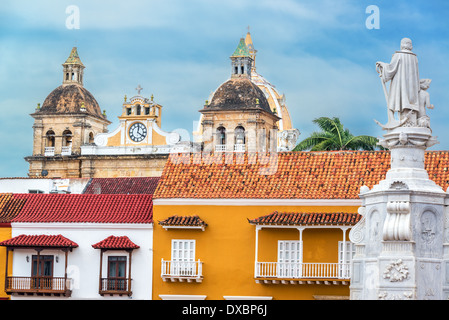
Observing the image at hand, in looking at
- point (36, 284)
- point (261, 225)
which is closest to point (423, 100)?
point (261, 225)

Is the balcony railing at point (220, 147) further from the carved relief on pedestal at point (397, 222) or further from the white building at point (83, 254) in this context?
the carved relief on pedestal at point (397, 222)

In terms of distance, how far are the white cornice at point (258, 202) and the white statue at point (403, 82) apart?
41.6 feet

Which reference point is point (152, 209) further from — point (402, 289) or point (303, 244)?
point (402, 289)

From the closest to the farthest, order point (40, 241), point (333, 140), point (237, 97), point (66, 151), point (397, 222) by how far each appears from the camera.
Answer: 1. point (397, 222)
2. point (40, 241)
3. point (333, 140)
4. point (237, 97)
5. point (66, 151)

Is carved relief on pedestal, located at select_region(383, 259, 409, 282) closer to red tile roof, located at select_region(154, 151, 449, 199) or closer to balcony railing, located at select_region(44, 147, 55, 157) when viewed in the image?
red tile roof, located at select_region(154, 151, 449, 199)

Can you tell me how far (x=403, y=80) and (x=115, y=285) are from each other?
17.4 meters

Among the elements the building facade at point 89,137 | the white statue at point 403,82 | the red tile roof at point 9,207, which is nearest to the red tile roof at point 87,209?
the red tile roof at point 9,207

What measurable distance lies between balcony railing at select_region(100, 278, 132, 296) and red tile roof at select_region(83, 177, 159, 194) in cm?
1431

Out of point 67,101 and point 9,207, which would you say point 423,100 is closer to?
point 9,207

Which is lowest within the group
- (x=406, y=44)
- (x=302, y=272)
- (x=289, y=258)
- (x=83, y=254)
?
(x=302, y=272)

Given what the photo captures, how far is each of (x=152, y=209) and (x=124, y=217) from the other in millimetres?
939

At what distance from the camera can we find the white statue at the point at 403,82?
21.9 m

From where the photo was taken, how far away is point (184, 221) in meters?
36.2
